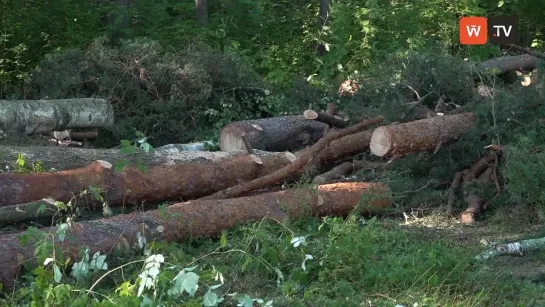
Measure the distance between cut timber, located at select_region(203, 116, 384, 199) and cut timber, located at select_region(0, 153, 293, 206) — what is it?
0.69ft

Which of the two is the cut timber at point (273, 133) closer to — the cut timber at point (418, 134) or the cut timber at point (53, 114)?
the cut timber at point (53, 114)

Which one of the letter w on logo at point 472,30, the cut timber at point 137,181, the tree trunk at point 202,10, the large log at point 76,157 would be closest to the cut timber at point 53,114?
the large log at point 76,157

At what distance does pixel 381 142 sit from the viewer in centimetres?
859

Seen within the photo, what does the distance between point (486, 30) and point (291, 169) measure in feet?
41.5

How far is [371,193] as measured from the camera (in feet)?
26.8

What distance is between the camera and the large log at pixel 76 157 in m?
7.66

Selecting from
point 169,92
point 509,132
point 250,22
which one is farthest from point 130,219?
point 250,22

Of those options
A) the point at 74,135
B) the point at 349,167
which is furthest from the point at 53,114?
the point at 349,167

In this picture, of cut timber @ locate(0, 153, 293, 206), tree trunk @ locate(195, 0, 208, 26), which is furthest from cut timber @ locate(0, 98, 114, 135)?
tree trunk @ locate(195, 0, 208, 26)

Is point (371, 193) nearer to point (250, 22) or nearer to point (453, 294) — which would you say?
point (453, 294)

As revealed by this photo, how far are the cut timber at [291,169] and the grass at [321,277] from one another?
1182mm

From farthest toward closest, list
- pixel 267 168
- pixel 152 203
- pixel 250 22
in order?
pixel 250 22 < pixel 267 168 < pixel 152 203

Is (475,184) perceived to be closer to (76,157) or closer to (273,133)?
(273,133)

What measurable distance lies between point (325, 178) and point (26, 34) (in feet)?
30.3
